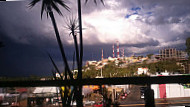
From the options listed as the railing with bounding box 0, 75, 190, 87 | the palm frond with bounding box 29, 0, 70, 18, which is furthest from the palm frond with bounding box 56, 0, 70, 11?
the railing with bounding box 0, 75, 190, 87

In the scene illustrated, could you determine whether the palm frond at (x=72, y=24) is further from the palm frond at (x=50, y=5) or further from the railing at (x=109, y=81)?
the railing at (x=109, y=81)

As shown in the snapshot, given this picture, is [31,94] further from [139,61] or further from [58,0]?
[139,61]

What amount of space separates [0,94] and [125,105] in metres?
0.89

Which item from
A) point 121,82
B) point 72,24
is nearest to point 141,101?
point 121,82

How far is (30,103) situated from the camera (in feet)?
3.47

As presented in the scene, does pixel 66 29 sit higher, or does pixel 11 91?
pixel 66 29

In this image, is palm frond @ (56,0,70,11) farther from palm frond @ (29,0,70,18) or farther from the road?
the road

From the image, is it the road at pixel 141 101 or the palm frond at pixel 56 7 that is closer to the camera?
the road at pixel 141 101

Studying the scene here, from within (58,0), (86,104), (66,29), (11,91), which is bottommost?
(86,104)

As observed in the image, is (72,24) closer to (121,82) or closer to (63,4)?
(63,4)

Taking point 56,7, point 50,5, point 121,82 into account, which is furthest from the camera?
point 56,7

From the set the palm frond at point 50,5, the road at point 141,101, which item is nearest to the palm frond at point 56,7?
the palm frond at point 50,5

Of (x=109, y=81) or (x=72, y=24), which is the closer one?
(x=109, y=81)

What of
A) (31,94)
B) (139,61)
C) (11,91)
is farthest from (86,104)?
(139,61)
